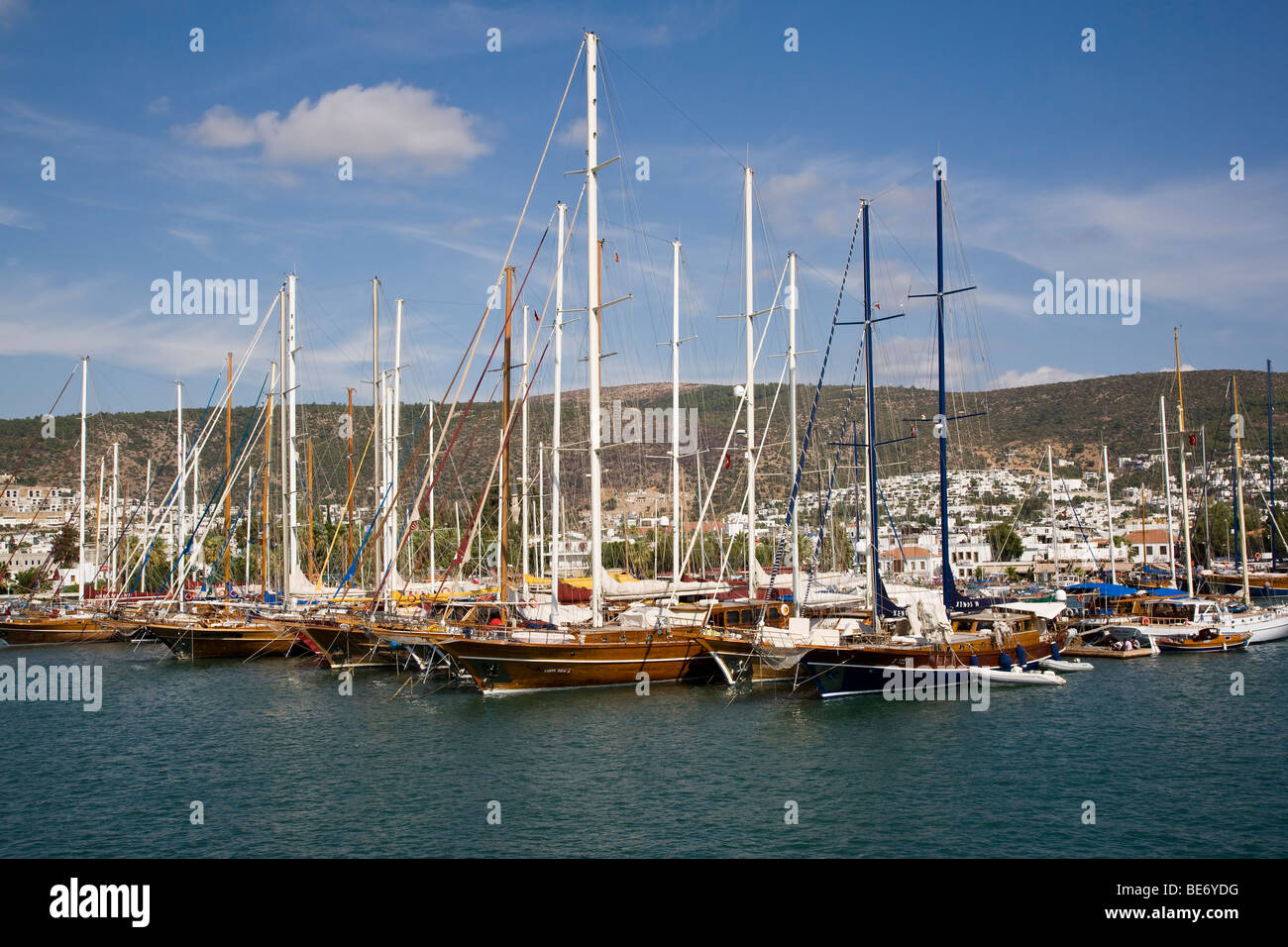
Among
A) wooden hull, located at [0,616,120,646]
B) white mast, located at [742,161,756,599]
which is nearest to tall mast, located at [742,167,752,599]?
white mast, located at [742,161,756,599]

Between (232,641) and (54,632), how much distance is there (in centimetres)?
1904

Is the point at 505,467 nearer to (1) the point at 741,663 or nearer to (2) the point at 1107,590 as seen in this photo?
(1) the point at 741,663

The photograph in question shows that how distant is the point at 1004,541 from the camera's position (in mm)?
106375

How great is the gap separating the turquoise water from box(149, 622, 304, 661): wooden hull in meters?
10.9

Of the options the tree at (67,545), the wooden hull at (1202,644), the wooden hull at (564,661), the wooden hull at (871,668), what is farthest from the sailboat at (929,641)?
the tree at (67,545)

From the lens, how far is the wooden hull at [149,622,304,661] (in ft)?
162

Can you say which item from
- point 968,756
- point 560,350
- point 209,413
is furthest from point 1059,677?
point 209,413

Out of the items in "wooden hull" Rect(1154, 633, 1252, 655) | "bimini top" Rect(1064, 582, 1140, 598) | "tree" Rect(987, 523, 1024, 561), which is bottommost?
"wooden hull" Rect(1154, 633, 1252, 655)

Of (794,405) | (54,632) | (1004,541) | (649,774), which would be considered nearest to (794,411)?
(794,405)

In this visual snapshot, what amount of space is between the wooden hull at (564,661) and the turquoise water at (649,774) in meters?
0.73

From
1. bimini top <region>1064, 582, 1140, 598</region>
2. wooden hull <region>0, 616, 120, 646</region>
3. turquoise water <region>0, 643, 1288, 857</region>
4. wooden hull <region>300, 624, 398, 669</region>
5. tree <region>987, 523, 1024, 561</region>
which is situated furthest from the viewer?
tree <region>987, 523, 1024, 561</region>

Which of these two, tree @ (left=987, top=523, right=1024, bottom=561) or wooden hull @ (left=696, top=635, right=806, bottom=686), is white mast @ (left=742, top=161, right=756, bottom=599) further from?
tree @ (left=987, top=523, right=1024, bottom=561)

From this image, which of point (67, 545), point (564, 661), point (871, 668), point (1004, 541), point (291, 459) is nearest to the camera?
point (871, 668)
